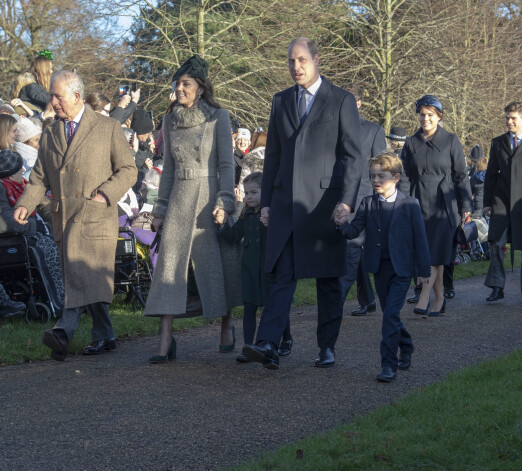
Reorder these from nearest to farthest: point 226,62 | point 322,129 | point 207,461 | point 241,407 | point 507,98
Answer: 1. point 207,461
2. point 241,407
3. point 322,129
4. point 226,62
5. point 507,98

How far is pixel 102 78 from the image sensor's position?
1988 cm

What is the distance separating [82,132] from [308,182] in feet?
6.38

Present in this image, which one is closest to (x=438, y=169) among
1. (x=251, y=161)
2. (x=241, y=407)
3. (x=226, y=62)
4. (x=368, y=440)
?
(x=251, y=161)

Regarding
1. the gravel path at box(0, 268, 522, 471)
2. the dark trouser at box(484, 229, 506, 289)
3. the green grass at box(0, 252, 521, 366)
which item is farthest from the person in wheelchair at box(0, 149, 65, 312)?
the dark trouser at box(484, 229, 506, 289)

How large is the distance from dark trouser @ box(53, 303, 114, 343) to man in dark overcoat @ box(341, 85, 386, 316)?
2.67 metres

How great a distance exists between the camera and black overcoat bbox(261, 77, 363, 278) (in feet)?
20.9

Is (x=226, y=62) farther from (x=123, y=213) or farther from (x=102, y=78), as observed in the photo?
(x=123, y=213)

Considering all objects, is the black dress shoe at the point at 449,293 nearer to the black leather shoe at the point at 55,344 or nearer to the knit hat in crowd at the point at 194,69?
the knit hat in crowd at the point at 194,69

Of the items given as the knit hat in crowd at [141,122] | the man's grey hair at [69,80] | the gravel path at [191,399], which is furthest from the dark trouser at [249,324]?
the knit hat in crowd at [141,122]

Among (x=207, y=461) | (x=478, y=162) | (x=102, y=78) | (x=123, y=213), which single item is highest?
(x=102, y=78)

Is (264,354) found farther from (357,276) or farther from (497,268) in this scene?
(497,268)

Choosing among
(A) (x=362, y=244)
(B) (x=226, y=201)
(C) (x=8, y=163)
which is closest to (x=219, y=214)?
(B) (x=226, y=201)

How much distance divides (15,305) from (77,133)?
2140mm

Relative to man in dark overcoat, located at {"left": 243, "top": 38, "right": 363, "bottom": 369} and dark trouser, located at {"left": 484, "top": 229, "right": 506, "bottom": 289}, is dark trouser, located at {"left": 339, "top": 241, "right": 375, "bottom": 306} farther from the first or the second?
man in dark overcoat, located at {"left": 243, "top": 38, "right": 363, "bottom": 369}
